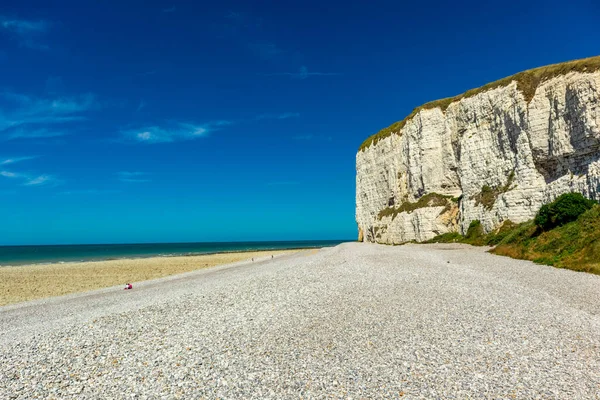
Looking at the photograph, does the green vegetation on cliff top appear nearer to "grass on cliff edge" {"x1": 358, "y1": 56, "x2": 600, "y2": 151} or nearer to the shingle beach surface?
the shingle beach surface

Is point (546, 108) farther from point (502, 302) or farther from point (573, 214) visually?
point (502, 302)

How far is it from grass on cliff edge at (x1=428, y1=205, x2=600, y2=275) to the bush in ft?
3.06

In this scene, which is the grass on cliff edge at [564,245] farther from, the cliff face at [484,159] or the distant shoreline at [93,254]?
the distant shoreline at [93,254]

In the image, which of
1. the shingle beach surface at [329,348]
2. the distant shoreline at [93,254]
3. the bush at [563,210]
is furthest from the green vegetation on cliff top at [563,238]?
the distant shoreline at [93,254]

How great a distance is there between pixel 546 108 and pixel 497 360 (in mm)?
32987

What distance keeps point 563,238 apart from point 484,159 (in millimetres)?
20979

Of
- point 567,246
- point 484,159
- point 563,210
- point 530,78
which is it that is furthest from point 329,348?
point 484,159

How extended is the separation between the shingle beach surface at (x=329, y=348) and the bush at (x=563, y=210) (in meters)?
13.0

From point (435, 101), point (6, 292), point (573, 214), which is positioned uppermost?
point (435, 101)

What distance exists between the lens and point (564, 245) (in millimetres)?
19516

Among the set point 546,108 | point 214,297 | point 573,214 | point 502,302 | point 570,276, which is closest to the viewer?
point 502,302

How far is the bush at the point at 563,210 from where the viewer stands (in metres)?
23.3

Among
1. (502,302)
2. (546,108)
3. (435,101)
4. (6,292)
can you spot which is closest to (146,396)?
(502,302)

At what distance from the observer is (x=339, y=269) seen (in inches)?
724
